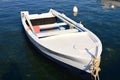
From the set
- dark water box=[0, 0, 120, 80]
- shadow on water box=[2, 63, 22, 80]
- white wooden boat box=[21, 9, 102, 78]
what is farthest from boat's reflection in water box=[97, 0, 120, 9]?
shadow on water box=[2, 63, 22, 80]

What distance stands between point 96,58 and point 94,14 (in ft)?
64.1

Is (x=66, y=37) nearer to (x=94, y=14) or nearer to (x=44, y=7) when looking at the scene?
(x=94, y=14)

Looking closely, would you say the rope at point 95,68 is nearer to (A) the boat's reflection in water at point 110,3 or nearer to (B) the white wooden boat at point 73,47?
(B) the white wooden boat at point 73,47

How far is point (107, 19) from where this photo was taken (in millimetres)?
30078

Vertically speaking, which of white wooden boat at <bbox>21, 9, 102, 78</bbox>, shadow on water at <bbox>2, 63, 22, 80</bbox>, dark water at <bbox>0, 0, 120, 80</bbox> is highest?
white wooden boat at <bbox>21, 9, 102, 78</bbox>

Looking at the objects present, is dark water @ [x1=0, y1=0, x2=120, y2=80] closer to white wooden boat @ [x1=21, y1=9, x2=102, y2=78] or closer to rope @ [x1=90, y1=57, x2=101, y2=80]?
white wooden boat @ [x1=21, y1=9, x2=102, y2=78]

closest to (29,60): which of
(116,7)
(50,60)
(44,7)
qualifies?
(50,60)

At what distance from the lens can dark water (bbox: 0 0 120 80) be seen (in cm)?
1691

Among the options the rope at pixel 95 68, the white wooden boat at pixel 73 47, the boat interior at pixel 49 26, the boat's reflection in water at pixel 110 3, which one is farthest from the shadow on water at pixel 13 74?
the boat's reflection in water at pixel 110 3

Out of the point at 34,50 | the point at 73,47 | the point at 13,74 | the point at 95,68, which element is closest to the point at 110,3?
the point at 34,50

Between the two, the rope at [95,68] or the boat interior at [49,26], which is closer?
the rope at [95,68]

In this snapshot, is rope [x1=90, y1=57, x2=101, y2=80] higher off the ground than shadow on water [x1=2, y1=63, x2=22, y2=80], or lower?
higher

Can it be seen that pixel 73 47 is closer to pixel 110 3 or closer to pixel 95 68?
pixel 95 68

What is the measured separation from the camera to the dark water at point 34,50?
55.5 ft
